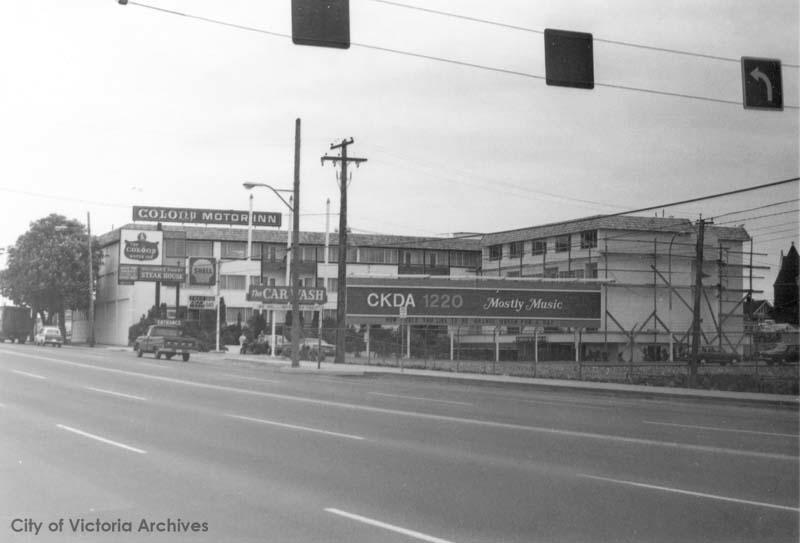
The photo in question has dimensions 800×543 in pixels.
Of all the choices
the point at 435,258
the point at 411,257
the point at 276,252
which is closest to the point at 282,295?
the point at 276,252

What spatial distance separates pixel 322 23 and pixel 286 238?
3120 inches

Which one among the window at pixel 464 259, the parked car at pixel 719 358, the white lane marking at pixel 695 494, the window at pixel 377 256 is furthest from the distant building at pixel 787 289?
the white lane marking at pixel 695 494

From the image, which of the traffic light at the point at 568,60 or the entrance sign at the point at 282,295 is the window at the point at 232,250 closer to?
the entrance sign at the point at 282,295

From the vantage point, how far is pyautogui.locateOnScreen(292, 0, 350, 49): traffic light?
43.3ft

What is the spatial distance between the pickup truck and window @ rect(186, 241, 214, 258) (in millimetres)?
40445

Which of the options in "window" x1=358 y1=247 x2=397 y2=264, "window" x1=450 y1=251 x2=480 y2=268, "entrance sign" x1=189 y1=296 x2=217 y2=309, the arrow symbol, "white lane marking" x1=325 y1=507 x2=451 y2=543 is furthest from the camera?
"window" x1=450 y1=251 x2=480 y2=268

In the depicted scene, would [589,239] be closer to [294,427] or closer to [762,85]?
[762,85]

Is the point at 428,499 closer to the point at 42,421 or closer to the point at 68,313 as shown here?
the point at 42,421

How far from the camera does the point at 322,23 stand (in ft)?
43.5

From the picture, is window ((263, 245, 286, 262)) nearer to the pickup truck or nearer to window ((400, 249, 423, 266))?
window ((400, 249, 423, 266))

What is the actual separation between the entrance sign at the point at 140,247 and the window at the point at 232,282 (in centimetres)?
1159

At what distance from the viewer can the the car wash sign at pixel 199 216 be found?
91.2 metres

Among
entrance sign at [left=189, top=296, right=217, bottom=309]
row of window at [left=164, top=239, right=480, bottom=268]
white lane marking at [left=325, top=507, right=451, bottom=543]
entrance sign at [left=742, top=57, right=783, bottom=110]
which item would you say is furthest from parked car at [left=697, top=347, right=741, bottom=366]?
white lane marking at [left=325, top=507, right=451, bottom=543]

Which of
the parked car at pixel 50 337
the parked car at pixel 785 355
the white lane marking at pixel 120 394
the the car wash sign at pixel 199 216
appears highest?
the the car wash sign at pixel 199 216
